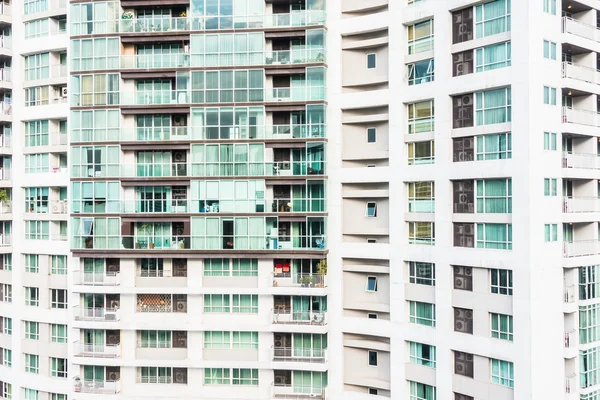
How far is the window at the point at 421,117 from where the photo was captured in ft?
114

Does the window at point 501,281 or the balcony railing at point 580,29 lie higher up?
the balcony railing at point 580,29

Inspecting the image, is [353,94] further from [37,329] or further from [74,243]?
[37,329]

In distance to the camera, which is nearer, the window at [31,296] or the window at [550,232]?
the window at [550,232]

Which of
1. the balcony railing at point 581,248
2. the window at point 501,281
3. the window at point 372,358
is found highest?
the balcony railing at point 581,248

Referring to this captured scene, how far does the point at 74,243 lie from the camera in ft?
128

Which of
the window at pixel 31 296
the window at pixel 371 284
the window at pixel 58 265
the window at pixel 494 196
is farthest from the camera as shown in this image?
the window at pixel 31 296

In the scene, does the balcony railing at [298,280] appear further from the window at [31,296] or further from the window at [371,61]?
the window at [31,296]

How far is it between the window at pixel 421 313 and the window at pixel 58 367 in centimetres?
2579

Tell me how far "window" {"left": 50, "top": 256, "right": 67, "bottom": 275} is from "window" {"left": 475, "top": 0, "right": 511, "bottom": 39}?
3243 centimetres

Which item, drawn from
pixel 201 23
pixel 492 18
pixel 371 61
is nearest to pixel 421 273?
pixel 371 61

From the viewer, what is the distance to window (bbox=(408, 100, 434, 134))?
3469 cm

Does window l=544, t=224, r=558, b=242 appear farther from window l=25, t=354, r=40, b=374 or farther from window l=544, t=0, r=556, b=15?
window l=25, t=354, r=40, b=374

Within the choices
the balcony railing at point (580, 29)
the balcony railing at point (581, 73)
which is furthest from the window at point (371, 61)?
the balcony railing at point (581, 73)

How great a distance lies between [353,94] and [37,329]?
96.1 feet
